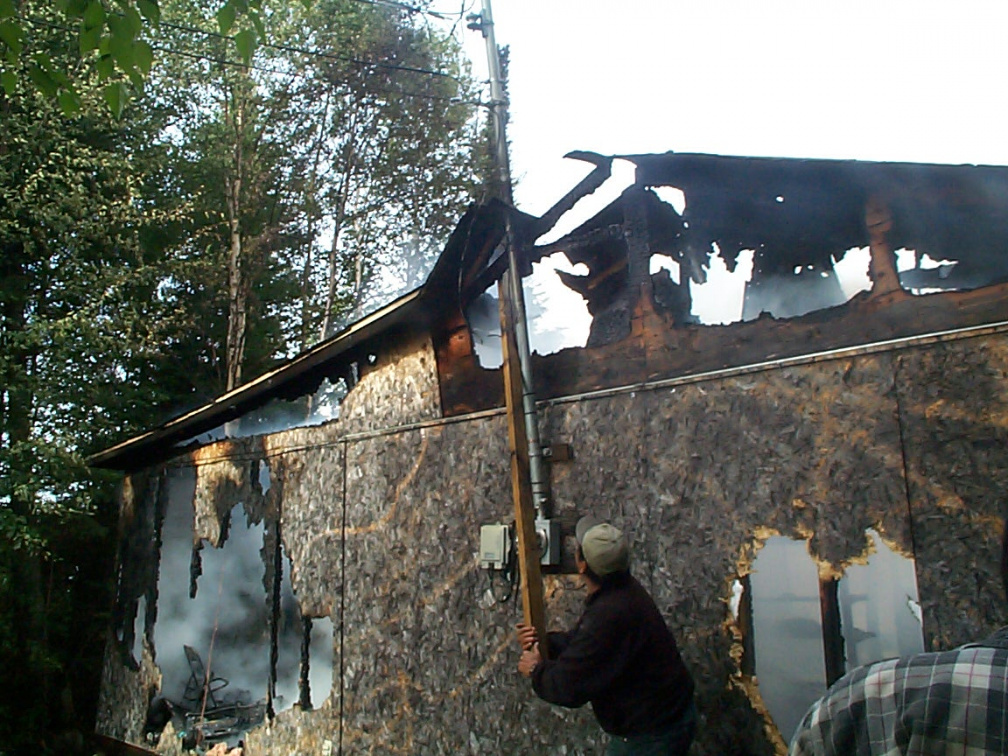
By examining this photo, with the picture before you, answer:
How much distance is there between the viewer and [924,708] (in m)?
1.40

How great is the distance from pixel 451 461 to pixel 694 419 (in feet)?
7.18

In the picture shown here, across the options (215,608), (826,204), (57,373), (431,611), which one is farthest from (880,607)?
(57,373)

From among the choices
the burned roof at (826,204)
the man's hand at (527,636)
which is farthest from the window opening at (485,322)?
the man's hand at (527,636)

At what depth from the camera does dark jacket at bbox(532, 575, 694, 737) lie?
3.70m

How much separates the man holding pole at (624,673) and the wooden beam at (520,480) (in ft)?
2.85

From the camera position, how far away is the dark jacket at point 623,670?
370 centimetres

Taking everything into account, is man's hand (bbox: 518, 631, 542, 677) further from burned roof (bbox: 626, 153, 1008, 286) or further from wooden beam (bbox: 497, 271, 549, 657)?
burned roof (bbox: 626, 153, 1008, 286)

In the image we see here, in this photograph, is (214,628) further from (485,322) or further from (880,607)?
(880,607)

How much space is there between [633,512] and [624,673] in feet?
4.07

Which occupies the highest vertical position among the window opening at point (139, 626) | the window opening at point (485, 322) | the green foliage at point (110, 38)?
the green foliage at point (110, 38)

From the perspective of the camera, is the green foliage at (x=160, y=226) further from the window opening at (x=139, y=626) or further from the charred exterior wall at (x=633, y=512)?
the charred exterior wall at (x=633, y=512)

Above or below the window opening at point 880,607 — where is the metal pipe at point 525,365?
above

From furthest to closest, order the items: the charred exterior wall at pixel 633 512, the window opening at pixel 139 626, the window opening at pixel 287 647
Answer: the window opening at pixel 139 626
the window opening at pixel 287 647
the charred exterior wall at pixel 633 512

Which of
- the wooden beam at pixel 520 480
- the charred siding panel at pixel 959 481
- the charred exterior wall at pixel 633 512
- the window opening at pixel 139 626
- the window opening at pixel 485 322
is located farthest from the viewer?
the window opening at pixel 139 626
